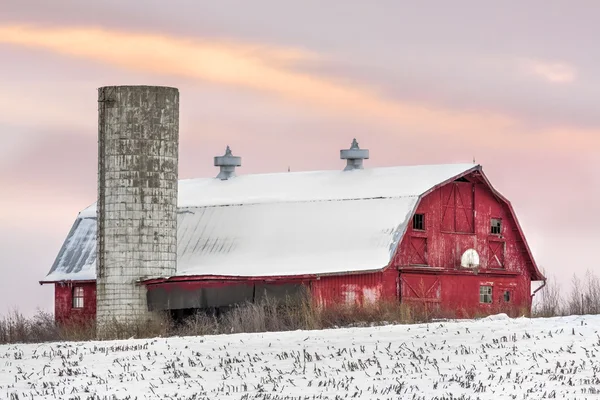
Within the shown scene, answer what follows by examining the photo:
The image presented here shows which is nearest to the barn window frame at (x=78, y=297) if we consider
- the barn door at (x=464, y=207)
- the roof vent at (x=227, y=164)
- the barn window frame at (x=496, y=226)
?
the roof vent at (x=227, y=164)

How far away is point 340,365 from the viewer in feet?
78.9

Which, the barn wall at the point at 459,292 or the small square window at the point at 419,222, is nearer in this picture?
the barn wall at the point at 459,292

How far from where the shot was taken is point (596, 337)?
25031mm

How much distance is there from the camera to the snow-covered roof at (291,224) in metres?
39.8

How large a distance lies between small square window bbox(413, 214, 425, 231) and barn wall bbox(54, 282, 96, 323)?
34.6 ft

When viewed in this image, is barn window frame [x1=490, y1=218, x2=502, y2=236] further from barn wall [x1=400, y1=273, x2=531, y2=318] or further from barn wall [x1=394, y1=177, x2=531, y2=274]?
barn wall [x1=400, y1=273, x2=531, y2=318]

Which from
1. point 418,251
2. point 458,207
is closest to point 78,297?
point 418,251

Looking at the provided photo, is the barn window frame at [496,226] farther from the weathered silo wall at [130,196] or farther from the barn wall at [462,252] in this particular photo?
the weathered silo wall at [130,196]

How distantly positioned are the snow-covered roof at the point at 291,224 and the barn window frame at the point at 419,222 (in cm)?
71

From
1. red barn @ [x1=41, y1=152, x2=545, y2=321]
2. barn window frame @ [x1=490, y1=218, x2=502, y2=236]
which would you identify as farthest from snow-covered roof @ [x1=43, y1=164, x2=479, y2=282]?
barn window frame @ [x1=490, y1=218, x2=502, y2=236]

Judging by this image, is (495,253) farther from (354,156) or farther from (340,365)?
(340,365)

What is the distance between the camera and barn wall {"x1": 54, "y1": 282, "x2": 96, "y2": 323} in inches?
1727

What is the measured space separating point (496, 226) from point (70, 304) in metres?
13.9

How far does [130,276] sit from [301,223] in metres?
5.92
